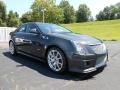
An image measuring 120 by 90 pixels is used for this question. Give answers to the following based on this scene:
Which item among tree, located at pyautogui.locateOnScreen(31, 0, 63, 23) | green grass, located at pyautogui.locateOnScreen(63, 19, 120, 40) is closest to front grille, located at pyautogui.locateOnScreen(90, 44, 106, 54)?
green grass, located at pyautogui.locateOnScreen(63, 19, 120, 40)

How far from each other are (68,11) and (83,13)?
944 centimetres

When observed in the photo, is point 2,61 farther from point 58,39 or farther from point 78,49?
point 78,49

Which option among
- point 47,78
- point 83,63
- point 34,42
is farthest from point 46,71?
point 83,63

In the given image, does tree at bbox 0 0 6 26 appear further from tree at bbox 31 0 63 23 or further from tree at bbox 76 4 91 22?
tree at bbox 76 4 91 22

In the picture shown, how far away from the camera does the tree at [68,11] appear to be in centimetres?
8938

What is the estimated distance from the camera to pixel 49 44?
273 inches

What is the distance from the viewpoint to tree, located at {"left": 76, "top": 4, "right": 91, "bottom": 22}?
318 ft

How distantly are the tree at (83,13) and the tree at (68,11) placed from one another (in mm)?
6395

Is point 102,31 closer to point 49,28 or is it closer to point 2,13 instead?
point 2,13

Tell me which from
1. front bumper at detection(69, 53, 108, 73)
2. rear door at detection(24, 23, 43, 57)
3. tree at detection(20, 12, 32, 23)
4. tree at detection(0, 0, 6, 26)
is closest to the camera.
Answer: front bumper at detection(69, 53, 108, 73)

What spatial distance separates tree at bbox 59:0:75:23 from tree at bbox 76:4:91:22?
21.0 ft

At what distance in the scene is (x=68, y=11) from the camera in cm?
9031

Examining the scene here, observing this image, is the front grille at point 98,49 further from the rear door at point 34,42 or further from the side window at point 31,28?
the side window at point 31,28

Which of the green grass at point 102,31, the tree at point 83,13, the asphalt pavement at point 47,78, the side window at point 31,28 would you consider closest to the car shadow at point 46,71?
the asphalt pavement at point 47,78
